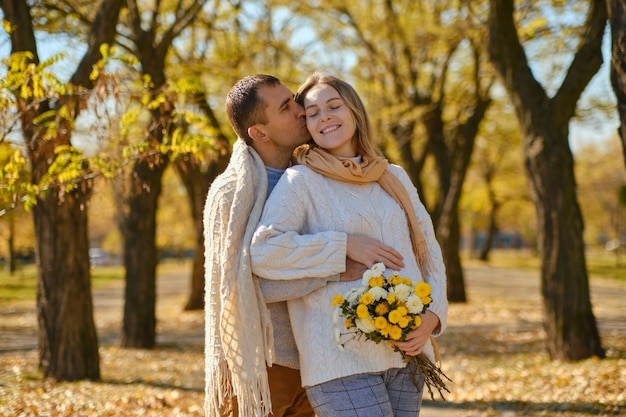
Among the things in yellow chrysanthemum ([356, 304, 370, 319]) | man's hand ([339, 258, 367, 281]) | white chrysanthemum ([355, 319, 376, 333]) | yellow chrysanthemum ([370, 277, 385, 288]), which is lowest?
white chrysanthemum ([355, 319, 376, 333])

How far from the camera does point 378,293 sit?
9.17ft

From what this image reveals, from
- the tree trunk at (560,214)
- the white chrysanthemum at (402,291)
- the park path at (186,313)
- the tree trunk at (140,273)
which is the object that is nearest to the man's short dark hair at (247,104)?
the white chrysanthemum at (402,291)

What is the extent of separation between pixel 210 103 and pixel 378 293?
39.9 ft

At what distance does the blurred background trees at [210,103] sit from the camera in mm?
5824

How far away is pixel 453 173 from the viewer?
675 inches

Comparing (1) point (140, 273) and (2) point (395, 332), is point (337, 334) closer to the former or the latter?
(2) point (395, 332)

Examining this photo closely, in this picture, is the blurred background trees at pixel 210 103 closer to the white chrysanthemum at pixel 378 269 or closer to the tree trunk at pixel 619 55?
the tree trunk at pixel 619 55

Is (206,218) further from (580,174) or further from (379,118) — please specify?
(580,174)

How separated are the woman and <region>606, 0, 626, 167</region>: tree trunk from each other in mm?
2301

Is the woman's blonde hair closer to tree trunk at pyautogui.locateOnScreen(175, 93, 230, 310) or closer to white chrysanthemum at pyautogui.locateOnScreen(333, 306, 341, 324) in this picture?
white chrysanthemum at pyautogui.locateOnScreen(333, 306, 341, 324)

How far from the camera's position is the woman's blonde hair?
10.4 feet

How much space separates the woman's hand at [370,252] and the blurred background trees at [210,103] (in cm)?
275

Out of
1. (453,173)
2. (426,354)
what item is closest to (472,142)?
(453,173)

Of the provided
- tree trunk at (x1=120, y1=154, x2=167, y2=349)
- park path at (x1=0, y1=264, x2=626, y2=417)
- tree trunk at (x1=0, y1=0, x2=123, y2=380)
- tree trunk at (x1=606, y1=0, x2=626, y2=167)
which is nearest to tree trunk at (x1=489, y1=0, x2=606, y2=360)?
park path at (x1=0, y1=264, x2=626, y2=417)
